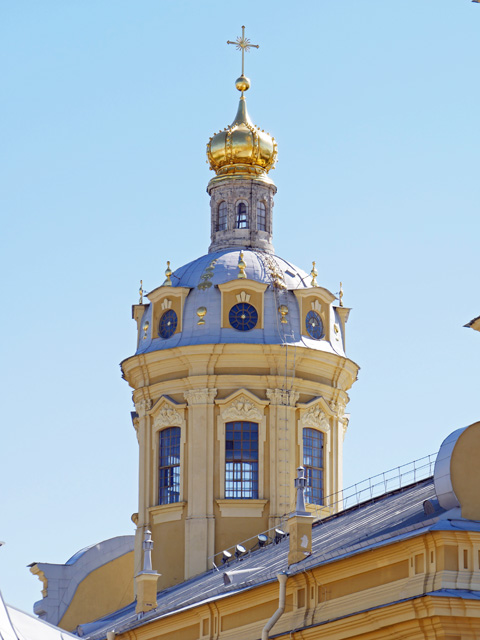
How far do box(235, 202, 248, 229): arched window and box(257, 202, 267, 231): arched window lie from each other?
0.41m

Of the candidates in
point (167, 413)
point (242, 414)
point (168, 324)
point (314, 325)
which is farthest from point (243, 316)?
point (167, 413)

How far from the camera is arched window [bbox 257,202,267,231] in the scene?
5650cm

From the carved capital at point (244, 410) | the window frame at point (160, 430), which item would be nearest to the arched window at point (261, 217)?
the carved capital at point (244, 410)

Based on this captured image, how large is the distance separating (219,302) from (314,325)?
2898 mm

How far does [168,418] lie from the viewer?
175 feet

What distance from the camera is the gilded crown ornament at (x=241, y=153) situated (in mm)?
56875

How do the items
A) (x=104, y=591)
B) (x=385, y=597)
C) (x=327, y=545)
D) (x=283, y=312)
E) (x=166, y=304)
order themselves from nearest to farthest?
(x=385, y=597) → (x=327, y=545) → (x=283, y=312) → (x=166, y=304) → (x=104, y=591)

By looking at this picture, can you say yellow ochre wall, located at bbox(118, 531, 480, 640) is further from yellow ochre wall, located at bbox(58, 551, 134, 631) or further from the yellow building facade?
yellow ochre wall, located at bbox(58, 551, 134, 631)

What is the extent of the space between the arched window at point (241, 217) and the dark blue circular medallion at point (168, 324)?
3944 millimetres

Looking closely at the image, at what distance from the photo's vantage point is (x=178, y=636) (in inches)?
1666

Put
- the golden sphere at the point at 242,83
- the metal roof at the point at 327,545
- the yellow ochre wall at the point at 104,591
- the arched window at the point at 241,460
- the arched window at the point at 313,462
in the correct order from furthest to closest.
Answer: the golden sphere at the point at 242,83, the yellow ochre wall at the point at 104,591, the arched window at the point at 313,462, the arched window at the point at 241,460, the metal roof at the point at 327,545

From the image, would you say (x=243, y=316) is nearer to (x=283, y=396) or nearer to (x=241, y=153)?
(x=283, y=396)

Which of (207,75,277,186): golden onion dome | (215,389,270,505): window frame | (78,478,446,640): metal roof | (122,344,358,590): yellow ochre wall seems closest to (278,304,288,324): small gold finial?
(122,344,358,590): yellow ochre wall

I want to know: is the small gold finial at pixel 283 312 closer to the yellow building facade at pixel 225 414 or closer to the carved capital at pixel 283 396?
the yellow building facade at pixel 225 414
